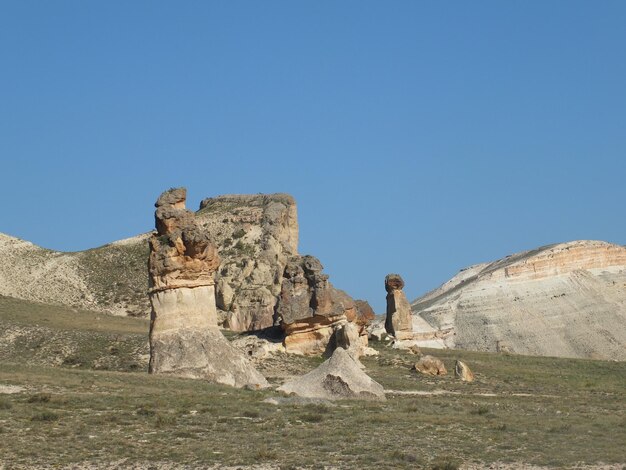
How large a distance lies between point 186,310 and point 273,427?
39.6ft

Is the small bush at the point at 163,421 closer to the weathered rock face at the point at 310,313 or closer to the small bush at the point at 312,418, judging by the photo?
the small bush at the point at 312,418

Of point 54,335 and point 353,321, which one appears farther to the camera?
point 353,321

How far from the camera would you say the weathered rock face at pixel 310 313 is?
→ 163 ft

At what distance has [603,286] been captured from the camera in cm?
10631

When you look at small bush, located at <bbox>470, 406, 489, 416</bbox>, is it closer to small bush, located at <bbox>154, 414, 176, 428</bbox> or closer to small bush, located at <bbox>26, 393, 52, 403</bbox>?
small bush, located at <bbox>154, 414, 176, 428</bbox>

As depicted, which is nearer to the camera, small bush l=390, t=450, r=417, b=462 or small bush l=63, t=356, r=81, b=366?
small bush l=390, t=450, r=417, b=462

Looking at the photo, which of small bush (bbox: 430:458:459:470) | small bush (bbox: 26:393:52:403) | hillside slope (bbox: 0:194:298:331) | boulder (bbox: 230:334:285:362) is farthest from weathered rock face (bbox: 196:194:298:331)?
small bush (bbox: 430:458:459:470)

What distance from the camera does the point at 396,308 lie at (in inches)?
2466

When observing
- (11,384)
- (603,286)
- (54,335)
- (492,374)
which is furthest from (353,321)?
(603,286)

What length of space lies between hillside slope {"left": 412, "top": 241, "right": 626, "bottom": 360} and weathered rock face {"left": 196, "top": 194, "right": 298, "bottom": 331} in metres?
19.3

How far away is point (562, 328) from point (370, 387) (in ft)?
226

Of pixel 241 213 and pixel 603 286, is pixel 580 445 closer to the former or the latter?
pixel 241 213

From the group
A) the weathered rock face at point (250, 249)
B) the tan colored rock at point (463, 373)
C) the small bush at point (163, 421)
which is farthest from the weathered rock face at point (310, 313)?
the small bush at point (163, 421)

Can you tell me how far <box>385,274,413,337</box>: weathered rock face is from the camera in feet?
206
